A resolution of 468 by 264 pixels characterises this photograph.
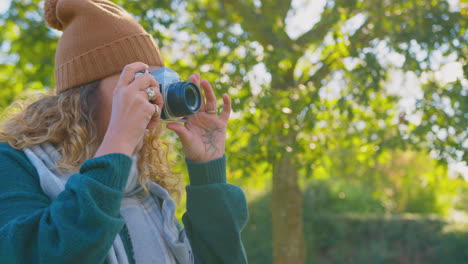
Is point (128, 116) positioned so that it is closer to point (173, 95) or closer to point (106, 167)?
point (106, 167)

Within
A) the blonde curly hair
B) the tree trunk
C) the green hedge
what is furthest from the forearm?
the green hedge

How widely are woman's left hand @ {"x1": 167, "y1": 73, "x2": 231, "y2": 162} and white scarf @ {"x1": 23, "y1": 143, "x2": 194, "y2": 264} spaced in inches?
7.1

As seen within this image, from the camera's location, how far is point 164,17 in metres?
3.79

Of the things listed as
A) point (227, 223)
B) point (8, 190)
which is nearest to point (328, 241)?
point (227, 223)

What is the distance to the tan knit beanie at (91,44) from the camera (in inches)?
60.0

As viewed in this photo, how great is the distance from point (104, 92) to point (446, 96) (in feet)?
9.40

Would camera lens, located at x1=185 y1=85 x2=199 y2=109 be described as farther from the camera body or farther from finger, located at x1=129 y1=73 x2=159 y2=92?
finger, located at x1=129 y1=73 x2=159 y2=92

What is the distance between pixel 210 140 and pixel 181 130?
0.15 metres

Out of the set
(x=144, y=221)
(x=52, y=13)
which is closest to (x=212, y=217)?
(x=144, y=221)

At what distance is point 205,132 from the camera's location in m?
1.77

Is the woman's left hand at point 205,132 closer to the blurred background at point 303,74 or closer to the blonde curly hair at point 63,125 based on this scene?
the blonde curly hair at point 63,125

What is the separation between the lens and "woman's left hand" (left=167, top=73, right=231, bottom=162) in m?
1.69

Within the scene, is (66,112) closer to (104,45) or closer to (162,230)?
(104,45)

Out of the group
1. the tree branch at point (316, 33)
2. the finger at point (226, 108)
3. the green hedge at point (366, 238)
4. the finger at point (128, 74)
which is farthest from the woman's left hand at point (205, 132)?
the green hedge at point (366, 238)
